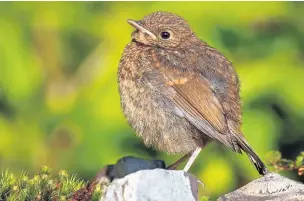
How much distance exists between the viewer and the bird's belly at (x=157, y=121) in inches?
196

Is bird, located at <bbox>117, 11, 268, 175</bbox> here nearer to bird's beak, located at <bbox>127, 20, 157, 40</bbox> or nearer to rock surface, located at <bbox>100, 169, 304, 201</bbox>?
bird's beak, located at <bbox>127, 20, 157, 40</bbox>

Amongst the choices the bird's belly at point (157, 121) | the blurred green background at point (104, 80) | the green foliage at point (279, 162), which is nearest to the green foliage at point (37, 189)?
the bird's belly at point (157, 121)

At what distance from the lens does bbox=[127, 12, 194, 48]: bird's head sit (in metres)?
5.15

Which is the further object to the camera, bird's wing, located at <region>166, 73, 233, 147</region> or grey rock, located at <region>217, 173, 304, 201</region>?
bird's wing, located at <region>166, 73, 233, 147</region>

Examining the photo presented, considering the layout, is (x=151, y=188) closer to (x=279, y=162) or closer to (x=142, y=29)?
(x=142, y=29)

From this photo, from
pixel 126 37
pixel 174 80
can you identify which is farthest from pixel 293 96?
pixel 174 80

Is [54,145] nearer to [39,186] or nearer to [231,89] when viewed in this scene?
[231,89]

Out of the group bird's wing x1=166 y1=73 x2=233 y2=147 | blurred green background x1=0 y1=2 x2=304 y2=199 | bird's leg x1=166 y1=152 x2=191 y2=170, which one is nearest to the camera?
bird's wing x1=166 y1=73 x2=233 y2=147

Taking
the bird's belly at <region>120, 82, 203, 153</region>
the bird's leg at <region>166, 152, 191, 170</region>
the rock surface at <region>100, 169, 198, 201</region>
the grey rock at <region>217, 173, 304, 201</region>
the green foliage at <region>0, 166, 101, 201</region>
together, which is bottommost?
the grey rock at <region>217, 173, 304, 201</region>

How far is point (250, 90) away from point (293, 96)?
28cm

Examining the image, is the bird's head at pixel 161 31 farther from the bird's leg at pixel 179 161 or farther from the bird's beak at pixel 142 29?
the bird's leg at pixel 179 161

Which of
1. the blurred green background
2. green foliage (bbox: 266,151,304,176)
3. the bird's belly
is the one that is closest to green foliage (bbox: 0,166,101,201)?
the bird's belly

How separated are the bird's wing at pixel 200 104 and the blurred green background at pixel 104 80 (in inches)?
40.8

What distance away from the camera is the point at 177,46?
5.18 m
